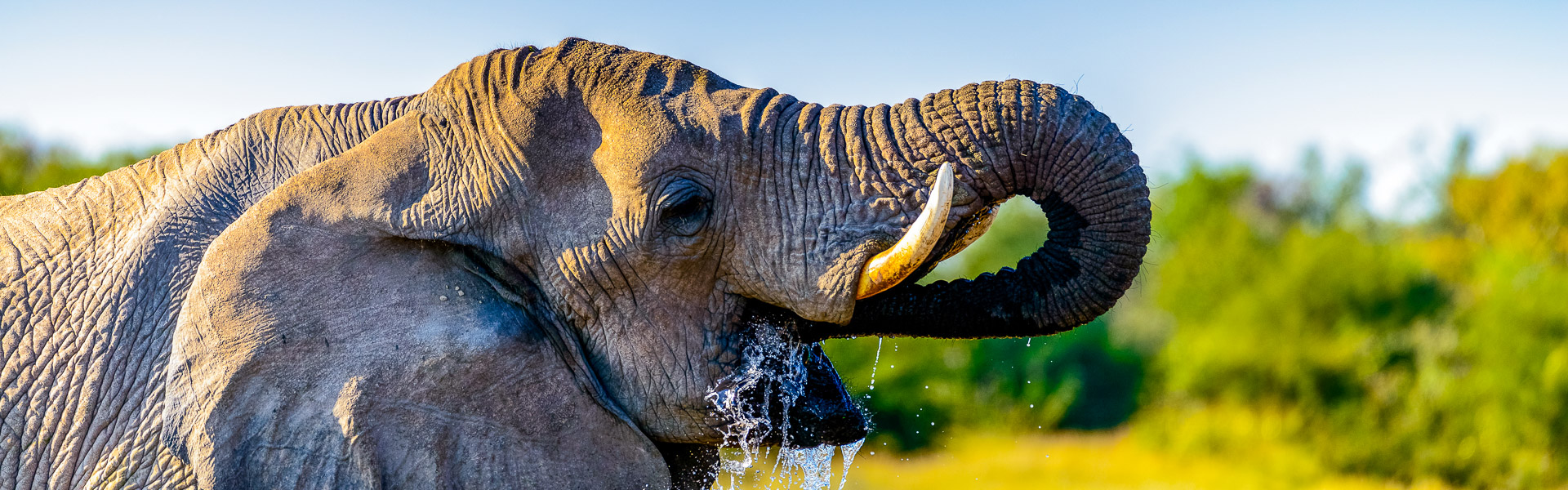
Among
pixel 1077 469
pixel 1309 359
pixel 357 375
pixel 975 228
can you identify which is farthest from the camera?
pixel 1309 359

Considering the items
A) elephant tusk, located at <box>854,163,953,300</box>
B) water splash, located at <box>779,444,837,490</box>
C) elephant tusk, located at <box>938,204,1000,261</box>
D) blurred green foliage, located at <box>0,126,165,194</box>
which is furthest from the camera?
blurred green foliage, located at <box>0,126,165,194</box>

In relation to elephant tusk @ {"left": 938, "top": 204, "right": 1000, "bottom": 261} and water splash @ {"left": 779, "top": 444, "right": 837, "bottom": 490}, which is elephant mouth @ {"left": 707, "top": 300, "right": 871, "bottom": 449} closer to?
water splash @ {"left": 779, "top": 444, "right": 837, "bottom": 490}

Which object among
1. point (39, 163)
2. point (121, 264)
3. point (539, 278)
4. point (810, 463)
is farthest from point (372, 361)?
point (39, 163)

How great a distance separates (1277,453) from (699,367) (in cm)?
2666

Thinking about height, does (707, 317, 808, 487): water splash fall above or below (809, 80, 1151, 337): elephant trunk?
below

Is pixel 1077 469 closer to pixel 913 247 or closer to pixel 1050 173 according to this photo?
pixel 1050 173

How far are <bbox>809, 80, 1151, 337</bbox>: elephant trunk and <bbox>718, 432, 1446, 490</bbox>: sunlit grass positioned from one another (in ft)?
61.1

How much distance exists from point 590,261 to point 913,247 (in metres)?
0.74

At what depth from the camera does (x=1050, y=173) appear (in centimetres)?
317

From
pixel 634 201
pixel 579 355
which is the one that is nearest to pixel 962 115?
pixel 634 201

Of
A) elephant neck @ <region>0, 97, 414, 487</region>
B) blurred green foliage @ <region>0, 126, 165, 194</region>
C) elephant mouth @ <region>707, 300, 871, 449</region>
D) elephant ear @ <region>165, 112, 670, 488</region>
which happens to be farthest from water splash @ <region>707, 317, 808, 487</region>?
blurred green foliage @ <region>0, 126, 165, 194</region>

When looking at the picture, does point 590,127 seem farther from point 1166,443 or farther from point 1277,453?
point 1166,443

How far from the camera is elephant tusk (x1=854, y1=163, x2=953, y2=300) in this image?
2941mm

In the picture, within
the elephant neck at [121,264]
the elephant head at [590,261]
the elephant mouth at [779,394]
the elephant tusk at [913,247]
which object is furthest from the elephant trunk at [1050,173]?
the elephant neck at [121,264]
